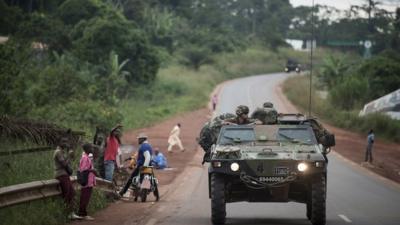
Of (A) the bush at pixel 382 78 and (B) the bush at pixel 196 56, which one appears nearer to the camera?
(A) the bush at pixel 382 78

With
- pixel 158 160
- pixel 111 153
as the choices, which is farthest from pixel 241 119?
pixel 158 160

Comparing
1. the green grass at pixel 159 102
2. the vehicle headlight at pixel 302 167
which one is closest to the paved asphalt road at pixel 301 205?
the vehicle headlight at pixel 302 167

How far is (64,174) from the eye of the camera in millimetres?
16766

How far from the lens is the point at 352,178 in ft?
108

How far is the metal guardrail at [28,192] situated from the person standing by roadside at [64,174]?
201 millimetres

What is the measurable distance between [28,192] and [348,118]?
52123 millimetres

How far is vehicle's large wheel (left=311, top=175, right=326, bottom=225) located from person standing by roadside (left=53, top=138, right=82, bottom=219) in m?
4.73

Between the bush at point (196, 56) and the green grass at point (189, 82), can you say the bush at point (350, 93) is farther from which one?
the bush at point (196, 56)

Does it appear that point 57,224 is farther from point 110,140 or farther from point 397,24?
point 397,24

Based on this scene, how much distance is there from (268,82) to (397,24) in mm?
17808

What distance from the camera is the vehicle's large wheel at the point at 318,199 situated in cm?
1609

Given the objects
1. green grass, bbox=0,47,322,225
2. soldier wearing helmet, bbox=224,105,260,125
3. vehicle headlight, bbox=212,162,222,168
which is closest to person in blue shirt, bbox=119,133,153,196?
green grass, bbox=0,47,322,225

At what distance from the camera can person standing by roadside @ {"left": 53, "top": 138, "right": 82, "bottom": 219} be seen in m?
16.5

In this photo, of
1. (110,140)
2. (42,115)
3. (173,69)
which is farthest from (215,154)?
(173,69)
